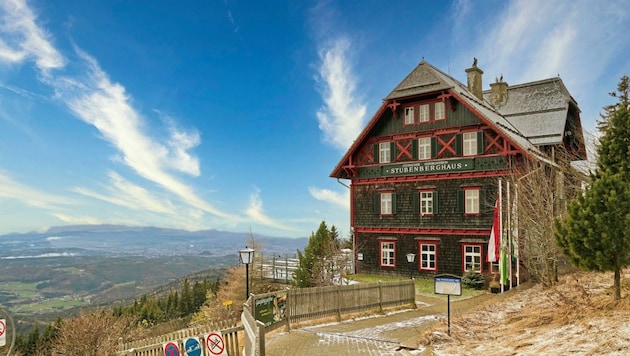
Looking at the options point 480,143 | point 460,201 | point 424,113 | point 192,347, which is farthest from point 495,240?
point 192,347

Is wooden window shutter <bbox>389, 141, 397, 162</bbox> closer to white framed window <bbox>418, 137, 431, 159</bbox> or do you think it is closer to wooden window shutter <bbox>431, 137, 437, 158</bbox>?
white framed window <bbox>418, 137, 431, 159</bbox>

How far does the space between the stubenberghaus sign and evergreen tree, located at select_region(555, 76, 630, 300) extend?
14.8m

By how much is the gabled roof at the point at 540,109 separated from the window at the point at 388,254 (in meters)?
11.0

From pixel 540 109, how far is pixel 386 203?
1235 centimetres

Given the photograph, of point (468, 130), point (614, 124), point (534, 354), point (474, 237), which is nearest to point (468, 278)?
point (474, 237)

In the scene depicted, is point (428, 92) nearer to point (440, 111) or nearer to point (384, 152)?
point (440, 111)

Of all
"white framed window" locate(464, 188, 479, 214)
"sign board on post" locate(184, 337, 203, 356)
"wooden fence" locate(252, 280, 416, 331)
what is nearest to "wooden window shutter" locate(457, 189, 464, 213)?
"white framed window" locate(464, 188, 479, 214)

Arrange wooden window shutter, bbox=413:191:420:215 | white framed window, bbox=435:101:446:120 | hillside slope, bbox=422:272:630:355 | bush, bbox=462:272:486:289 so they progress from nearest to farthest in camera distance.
A: hillside slope, bbox=422:272:630:355, bush, bbox=462:272:486:289, white framed window, bbox=435:101:446:120, wooden window shutter, bbox=413:191:420:215

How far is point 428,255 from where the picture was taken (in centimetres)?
2664

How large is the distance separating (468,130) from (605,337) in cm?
1932

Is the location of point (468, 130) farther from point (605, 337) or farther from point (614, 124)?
point (605, 337)

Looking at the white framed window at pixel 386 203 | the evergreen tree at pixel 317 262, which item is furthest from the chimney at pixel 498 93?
the evergreen tree at pixel 317 262

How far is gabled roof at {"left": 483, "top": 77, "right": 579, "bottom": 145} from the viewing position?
2769 cm

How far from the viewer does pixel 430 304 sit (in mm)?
19812
